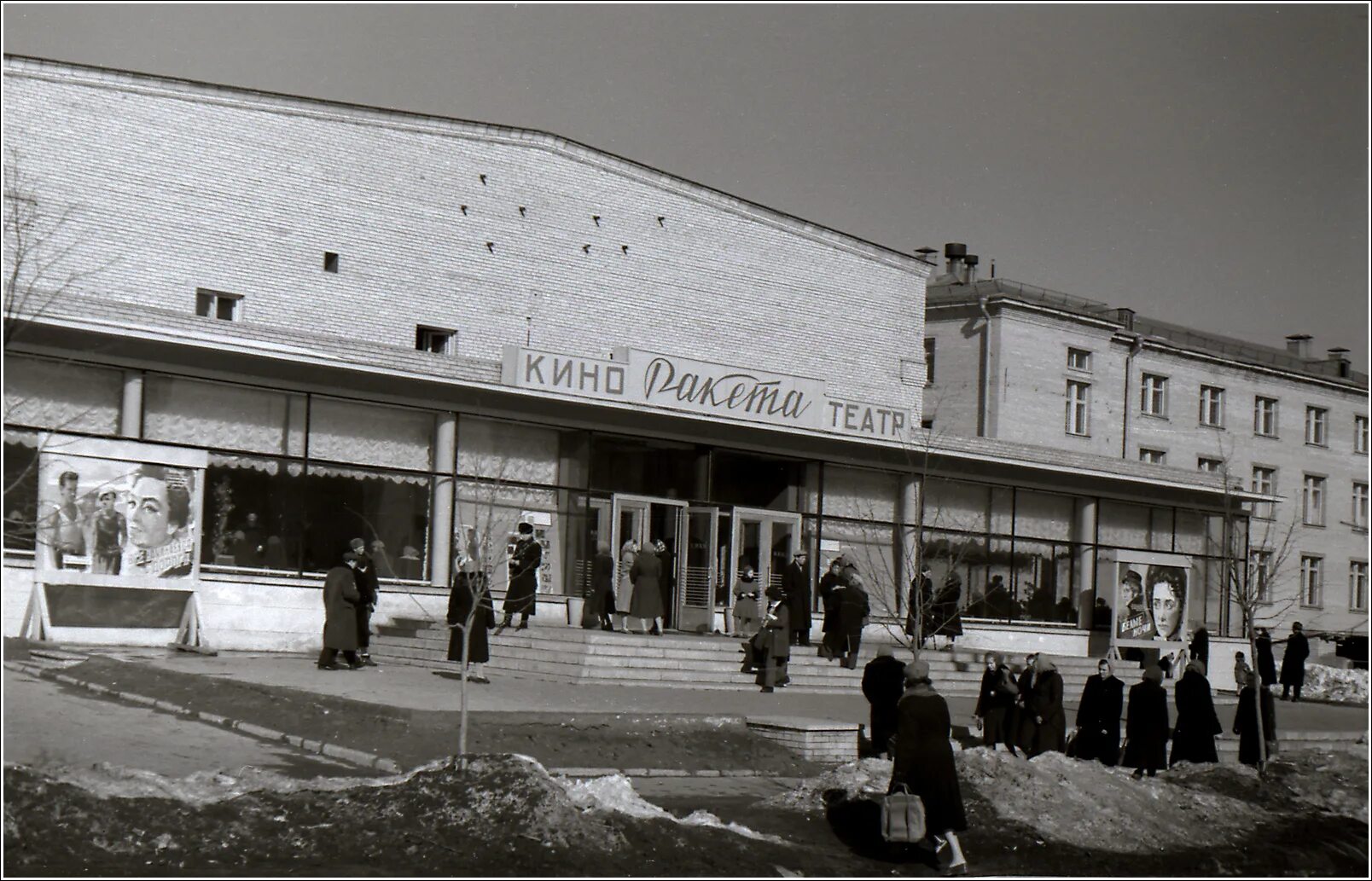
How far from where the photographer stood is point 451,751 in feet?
45.5

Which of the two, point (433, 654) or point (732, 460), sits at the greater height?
point (732, 460)

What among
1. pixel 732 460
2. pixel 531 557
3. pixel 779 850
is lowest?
pixel 779 850

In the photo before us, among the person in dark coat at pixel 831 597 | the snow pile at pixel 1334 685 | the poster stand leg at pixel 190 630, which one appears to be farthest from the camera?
the snow pile at pixel 1334 685

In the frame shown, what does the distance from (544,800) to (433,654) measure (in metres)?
10.8

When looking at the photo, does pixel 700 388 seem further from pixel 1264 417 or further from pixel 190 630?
pixel 1264 417

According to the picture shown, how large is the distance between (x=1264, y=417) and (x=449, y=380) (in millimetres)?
35248

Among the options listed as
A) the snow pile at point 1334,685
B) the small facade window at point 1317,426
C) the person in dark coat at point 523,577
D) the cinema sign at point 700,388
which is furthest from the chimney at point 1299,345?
the person in dark coat at point 523,577

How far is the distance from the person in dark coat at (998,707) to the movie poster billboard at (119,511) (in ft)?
31.2

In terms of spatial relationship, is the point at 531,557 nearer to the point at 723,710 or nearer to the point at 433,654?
the point at 433,654

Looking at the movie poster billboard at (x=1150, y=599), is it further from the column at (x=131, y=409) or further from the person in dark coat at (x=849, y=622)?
the column at (x=131, y=409)

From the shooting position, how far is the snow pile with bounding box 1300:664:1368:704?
36.6 metres

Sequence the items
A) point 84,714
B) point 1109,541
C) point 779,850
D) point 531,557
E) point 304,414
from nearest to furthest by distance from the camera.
→ point 779,850
point 84,714
point 531,557
point 304,414
point 1109,541

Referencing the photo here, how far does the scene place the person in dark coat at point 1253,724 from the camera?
19328mm

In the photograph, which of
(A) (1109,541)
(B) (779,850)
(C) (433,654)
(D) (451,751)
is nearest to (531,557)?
(C) (433,654)
